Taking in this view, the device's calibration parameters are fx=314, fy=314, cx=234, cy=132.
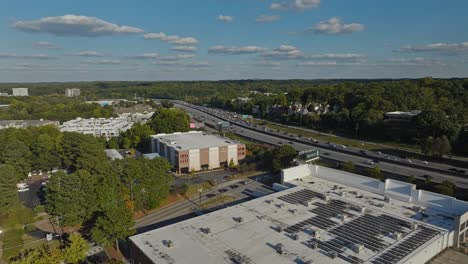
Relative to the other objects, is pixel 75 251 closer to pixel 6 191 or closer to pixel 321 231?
pixel 6 191

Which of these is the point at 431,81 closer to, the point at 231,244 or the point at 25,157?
the point at 231,244

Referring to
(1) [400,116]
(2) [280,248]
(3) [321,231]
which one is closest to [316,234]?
(3) [321,231]

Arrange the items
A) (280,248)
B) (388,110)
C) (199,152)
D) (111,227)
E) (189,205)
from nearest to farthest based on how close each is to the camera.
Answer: (280,248)
(111,227)
(189,205)
(199,152)
(388,110)

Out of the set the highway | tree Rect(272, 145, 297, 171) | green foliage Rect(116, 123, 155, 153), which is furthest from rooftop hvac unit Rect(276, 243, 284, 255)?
green foliage Rect(116, 123, 155, 153)

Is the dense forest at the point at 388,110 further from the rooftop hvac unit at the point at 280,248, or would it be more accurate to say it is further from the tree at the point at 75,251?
the tree at the point at 75,251

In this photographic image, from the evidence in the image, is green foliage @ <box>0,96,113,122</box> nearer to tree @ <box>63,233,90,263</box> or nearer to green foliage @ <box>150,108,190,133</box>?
green foliage @ <box>150,108,190,133</box>

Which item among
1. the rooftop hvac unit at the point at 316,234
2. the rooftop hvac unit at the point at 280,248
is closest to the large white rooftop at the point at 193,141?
the rooftop hvac unit at the point at 316,234
